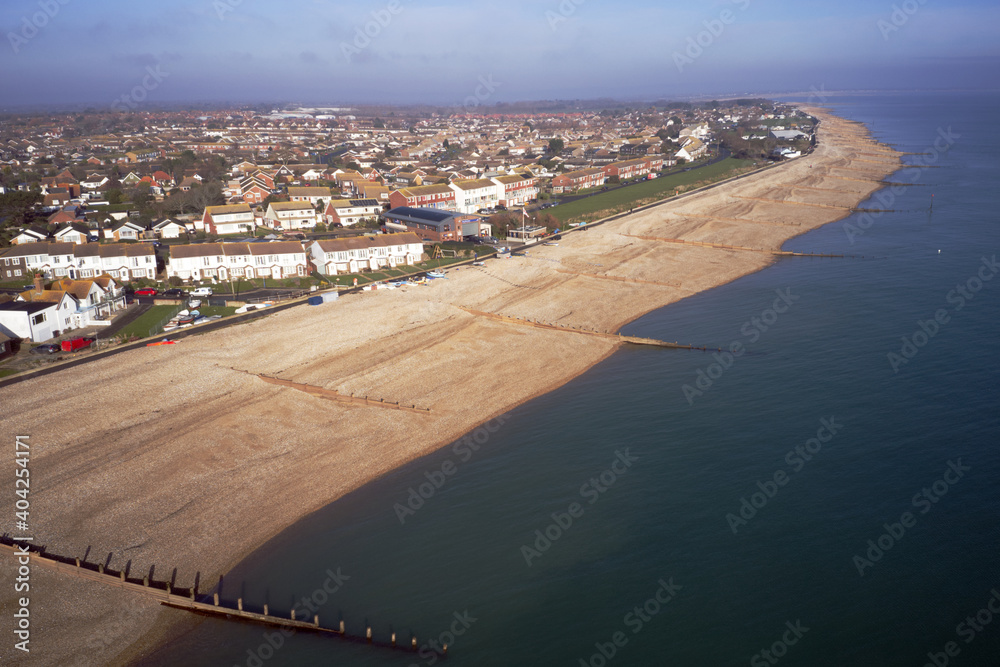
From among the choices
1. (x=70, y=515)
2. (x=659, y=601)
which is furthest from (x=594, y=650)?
(x=70, y=515)

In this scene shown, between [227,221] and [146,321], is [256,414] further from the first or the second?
[227,221]

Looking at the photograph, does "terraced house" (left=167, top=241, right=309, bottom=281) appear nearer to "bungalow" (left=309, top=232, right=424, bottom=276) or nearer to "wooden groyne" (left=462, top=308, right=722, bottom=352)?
"bungalow" (left=309, top=232, right=424, bottom=276)

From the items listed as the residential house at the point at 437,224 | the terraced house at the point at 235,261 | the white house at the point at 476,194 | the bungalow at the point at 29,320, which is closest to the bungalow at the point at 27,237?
the terraced house at the point at 235,261

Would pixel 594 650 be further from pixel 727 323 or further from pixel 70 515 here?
pixel 727 323

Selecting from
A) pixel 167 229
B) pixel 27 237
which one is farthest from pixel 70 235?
pixel 167 229

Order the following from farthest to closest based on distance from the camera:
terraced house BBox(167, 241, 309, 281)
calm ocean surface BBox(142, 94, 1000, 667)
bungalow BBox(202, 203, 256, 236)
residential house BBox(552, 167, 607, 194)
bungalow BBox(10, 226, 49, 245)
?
residential house BBox(552, 167, 607, 194), bungalow BBox(202, 203, 256, 236), bungalow BBox(10, 226, 49, 245), terraced house BBox(167, 241, 309, 281), calm ocean surface BBox(142, 94, 1000, 667)

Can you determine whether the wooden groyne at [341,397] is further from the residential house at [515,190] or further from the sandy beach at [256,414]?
the residential house at [515,190]

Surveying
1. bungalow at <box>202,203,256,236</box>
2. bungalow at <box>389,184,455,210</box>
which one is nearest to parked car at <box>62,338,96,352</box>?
bungalow at <box>202,203,256,236</box>
